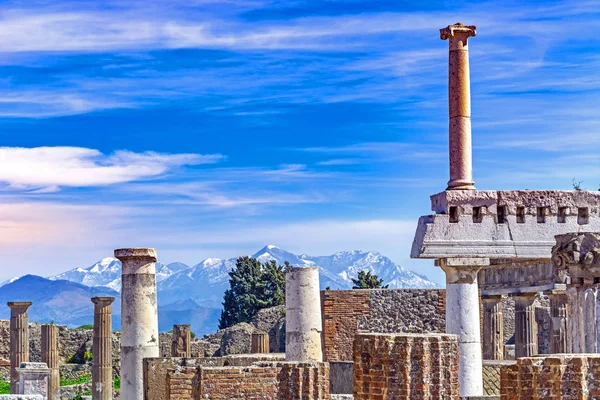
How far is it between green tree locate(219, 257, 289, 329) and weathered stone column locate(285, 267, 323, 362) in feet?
154

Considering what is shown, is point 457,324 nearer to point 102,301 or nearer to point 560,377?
point 560,377

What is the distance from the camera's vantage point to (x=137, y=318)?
18641mm

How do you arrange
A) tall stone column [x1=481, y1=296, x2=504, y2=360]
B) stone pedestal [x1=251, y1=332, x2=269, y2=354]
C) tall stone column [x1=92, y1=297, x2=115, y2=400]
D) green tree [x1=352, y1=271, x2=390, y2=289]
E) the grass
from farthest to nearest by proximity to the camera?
green tree [x1=352, y1=271, x2=390, y2=289] → the grass → stone pedestal [x1=251, y1=332, x2=269, y2=354] → tall stone column [x1=92, y1=297, x2=115, y2=400] → tall stone column [x1=481, y1=296, x2=504, y2=360]

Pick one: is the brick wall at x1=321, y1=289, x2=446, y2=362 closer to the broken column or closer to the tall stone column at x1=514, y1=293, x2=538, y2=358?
the tall stone column at x1=514, y1=293, x2=538, y2=358

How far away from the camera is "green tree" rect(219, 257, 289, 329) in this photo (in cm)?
6862

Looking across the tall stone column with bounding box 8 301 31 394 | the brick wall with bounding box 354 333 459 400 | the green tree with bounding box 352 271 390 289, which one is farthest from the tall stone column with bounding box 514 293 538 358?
the green tree with bounding box 352 271 390 289

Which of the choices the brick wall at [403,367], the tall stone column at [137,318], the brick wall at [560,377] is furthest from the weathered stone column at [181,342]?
the brick wall at [560,377]

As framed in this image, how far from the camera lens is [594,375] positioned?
349 inches

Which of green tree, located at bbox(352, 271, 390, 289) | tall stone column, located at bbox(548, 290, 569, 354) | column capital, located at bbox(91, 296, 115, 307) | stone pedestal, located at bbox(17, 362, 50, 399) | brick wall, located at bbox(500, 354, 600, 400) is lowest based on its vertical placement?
stone pedestal, located at bbox(17, 362, 50, 399)

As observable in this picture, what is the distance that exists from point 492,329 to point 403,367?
1994 centimetres

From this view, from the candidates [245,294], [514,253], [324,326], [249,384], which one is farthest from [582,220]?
[245,294]

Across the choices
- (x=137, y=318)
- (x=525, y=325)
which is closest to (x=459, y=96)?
(x=137, y=318)

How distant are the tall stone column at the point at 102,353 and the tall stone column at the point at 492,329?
30.8ft

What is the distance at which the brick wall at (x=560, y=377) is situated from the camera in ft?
29.0
